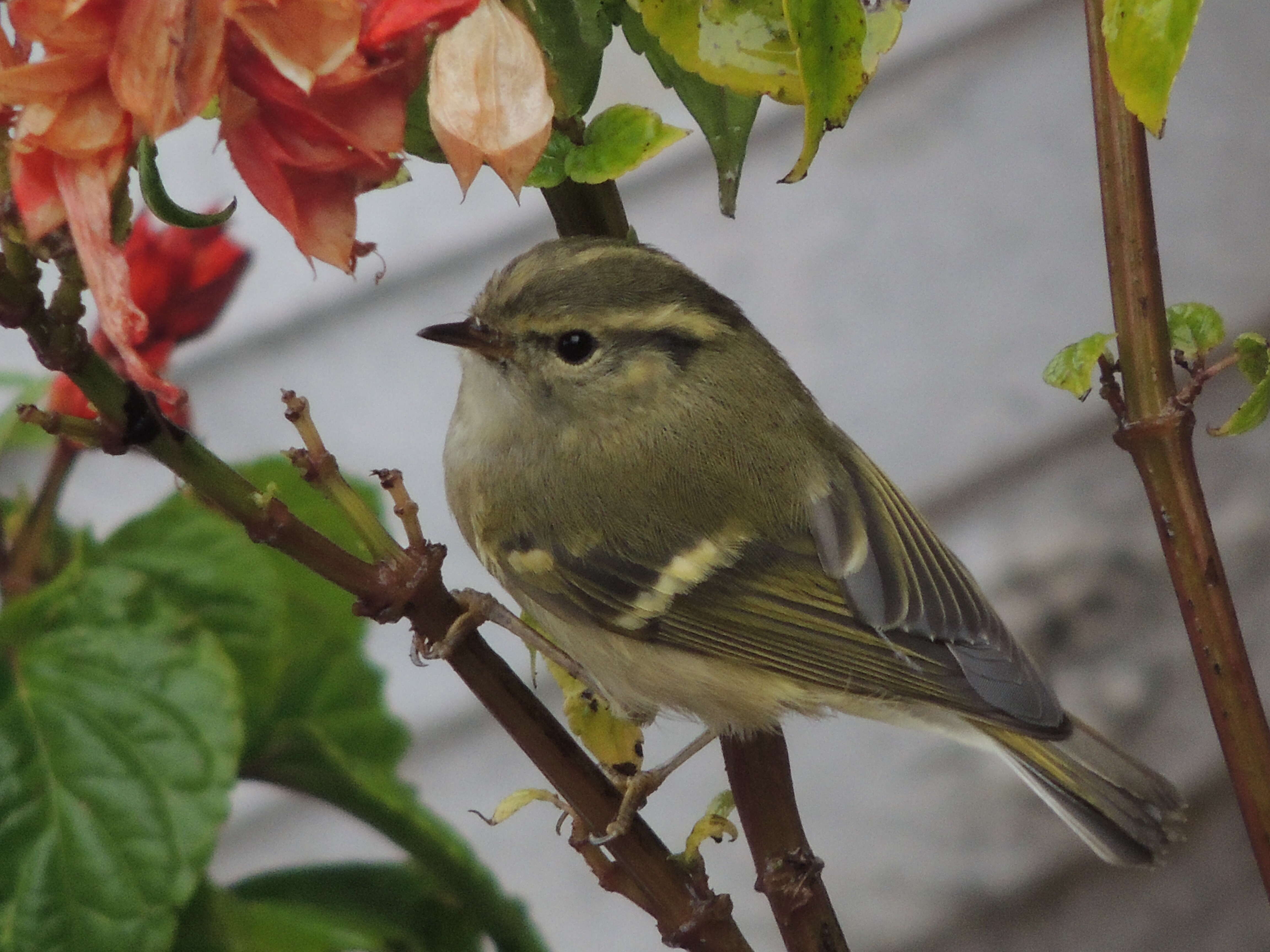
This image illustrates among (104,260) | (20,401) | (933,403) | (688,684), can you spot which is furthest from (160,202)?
(933,403)

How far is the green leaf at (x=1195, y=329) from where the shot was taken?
1.49 feet

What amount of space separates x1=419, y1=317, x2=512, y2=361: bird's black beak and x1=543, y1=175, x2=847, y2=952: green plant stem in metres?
0.24

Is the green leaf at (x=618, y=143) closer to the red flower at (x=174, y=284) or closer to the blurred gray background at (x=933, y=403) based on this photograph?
the red flower at (x=174, y=284)

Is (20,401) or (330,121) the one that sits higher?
(20,401)

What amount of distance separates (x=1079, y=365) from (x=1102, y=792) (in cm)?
32

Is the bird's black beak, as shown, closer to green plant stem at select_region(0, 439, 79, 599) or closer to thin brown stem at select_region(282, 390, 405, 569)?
green plant stem at select_region(0, 439, 79, 599)

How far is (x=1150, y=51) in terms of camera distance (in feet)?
1.00

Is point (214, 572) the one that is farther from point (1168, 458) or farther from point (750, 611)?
point (1168, 458)

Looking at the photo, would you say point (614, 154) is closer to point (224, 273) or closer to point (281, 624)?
point (224, 273)

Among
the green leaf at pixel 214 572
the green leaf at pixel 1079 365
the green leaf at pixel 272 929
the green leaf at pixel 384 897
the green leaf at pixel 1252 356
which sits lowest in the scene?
the green leaf at pixel 272 929

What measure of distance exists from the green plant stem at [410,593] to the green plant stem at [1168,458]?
17 centimetres

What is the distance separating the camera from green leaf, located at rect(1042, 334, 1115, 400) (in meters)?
0.43

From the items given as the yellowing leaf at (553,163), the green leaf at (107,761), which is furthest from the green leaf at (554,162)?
the green leaf at (107,761)

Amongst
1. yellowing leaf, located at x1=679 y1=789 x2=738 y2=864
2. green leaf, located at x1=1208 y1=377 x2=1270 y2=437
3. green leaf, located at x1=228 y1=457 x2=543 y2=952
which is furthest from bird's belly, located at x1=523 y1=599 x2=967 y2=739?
green leaf, located at x1=1208 y1=377 x2=1270 y2=437
